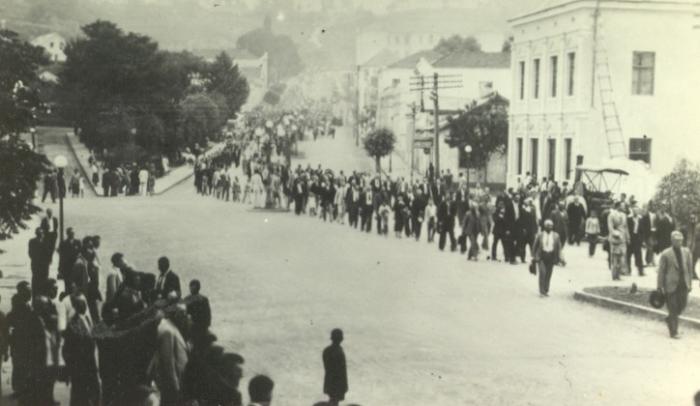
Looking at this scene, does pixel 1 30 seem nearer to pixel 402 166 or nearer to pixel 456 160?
pixel 456 160

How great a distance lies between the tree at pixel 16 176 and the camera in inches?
527

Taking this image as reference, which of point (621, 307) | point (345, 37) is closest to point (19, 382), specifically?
point (621, 307)

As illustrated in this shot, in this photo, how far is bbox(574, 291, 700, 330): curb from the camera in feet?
48.6

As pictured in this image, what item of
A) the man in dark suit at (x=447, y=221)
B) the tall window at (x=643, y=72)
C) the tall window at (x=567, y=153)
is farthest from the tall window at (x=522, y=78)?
the man in dark suit at (x=447, y=221)

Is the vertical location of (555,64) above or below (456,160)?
above

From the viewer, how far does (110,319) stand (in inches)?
437

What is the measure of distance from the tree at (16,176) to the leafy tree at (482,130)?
119 ft

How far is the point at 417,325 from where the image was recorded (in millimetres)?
15016

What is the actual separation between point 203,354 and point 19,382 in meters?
2.22

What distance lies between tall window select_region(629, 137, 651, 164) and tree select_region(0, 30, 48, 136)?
26.3 meters

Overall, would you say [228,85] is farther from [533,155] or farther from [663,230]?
[663,230]

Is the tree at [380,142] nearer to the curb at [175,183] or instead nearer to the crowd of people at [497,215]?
the curb at [175,183]

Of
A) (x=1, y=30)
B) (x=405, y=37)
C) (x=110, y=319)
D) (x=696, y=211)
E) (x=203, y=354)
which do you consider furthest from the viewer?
(x=405, y=37)

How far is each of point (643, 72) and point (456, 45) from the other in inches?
1206
